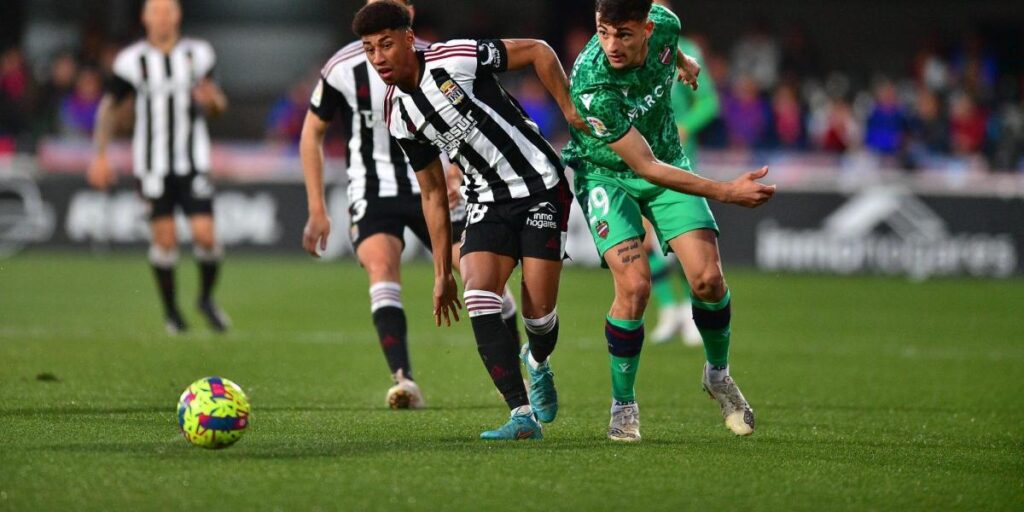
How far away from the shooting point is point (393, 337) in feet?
24.8

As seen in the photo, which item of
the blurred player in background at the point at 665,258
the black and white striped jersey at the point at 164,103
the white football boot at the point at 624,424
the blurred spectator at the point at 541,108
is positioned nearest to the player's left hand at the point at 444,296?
the white football boot at the point at 624,424

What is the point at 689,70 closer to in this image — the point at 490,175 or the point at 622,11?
the point at 622,11

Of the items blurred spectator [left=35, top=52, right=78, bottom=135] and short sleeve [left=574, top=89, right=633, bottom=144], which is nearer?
short sleeve [left=574, top=89, right=633, bottom=144]

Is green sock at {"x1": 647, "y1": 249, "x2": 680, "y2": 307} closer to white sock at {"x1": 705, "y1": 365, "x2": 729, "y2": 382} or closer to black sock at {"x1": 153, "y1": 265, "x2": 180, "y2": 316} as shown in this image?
black sock at {"x1": 153, "y1": 265, "x2": 180, "y2": 316}

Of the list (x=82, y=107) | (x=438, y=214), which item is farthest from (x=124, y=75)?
(x=82, y=107)

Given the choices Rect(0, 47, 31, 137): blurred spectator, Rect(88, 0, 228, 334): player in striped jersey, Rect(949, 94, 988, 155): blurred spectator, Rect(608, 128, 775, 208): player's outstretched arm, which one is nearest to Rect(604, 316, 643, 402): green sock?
Rect(608, 128, 775, 208): player's outstretched arm

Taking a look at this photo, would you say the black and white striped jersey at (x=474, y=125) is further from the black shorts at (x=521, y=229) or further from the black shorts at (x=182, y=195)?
the black shorts at (x=182, y=195)

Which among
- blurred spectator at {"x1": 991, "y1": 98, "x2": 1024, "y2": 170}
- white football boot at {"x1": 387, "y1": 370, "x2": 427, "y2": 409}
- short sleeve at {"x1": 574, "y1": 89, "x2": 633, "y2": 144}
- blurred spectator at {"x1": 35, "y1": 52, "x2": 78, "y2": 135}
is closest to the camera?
short sleeve at {"x1": 574, "y1": 89, "x2": 633, "y2": 144}

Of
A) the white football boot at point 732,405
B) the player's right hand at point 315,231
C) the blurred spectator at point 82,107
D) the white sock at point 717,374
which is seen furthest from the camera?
the blurred spectator at point 82,107

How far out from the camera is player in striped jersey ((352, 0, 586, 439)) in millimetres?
6234

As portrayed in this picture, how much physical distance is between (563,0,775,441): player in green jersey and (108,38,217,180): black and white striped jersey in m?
5.46

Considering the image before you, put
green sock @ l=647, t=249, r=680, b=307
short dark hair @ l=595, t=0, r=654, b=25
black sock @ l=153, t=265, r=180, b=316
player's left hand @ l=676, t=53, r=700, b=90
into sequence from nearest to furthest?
short dark hair @ l=595, t=0, r=654, b=25 → player's left hand @ l=676, t=53, r=700, b=90 → green sock @ l=647, t=249, r=680, b=307 → black sock @ l=153, t=265, r=180, b=316

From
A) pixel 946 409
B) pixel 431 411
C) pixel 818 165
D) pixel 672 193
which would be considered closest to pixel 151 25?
pixel 431 411

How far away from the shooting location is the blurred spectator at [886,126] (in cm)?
1961
